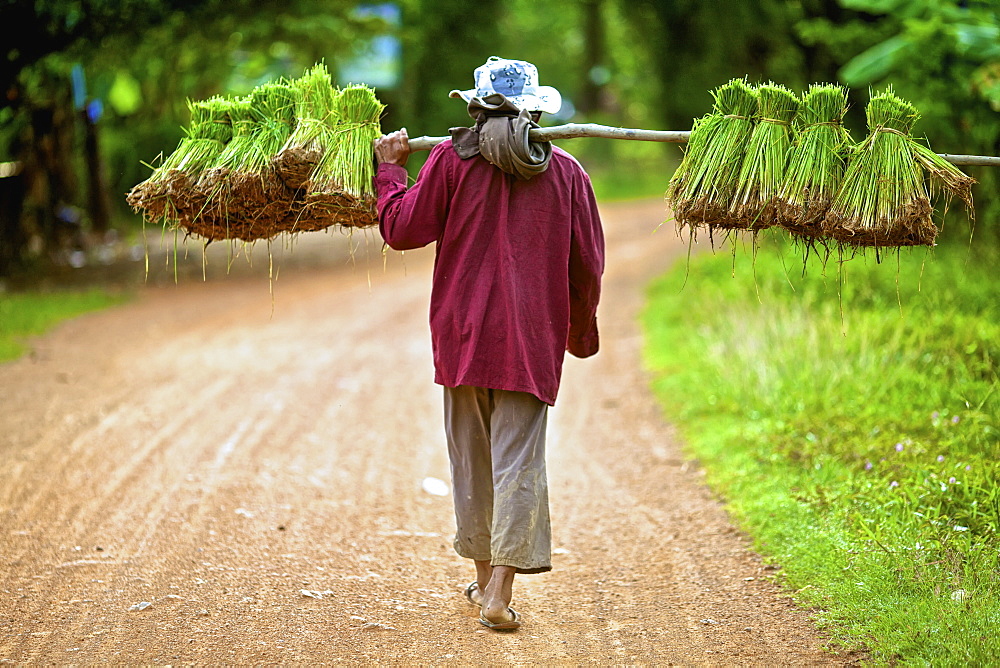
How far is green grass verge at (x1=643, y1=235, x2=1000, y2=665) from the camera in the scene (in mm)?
3652

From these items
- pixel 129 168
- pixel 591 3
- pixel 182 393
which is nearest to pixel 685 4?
pixel 591 3

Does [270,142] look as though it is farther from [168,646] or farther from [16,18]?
[16,18]

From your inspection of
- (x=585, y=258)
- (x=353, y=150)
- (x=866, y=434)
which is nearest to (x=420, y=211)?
(x=353, y=150)

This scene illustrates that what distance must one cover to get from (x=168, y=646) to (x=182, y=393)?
4.15m

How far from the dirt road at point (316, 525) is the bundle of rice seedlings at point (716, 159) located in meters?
1.58

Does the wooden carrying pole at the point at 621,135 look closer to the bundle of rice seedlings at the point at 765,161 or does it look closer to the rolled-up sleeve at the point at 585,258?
the rolled-up sleeve at the point at 585,258

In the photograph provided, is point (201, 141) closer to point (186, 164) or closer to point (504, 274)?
point (186, 164)

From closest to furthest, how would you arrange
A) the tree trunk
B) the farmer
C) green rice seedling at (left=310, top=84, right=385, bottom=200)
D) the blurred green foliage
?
the farmer < green rice seedling at (left=310, top=84, right=385, bottom=200) < the blurred green foliage < the tree trunk

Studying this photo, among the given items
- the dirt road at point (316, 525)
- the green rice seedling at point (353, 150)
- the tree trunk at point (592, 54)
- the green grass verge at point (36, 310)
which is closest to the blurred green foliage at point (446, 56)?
the tree trunk at point (592, 54)

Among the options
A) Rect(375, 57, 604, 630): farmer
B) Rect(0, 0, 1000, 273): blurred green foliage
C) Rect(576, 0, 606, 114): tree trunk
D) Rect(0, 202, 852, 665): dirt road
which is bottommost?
Rect(0, 202, 852, 665): dirt road

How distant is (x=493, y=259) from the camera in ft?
11.8

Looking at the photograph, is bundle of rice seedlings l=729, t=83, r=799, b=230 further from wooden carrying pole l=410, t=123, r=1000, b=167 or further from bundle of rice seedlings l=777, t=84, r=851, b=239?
wooden carrying pole l=410, t=123, r=1000, b=167

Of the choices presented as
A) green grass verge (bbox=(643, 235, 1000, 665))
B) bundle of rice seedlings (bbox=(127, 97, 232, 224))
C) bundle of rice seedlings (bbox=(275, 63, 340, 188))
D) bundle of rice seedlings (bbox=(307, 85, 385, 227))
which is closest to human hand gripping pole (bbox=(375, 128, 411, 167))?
bundle of rice seedlings (bbox=(307, 85, 385, 227))

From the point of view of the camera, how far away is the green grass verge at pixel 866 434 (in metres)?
3.65
